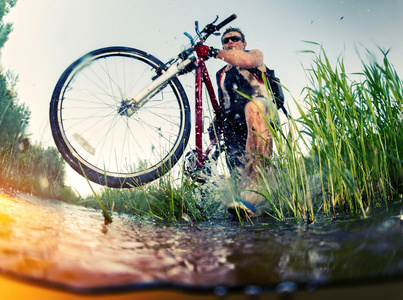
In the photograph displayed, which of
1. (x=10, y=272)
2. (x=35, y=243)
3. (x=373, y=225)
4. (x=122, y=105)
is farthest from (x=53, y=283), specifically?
(x=122, y=105)

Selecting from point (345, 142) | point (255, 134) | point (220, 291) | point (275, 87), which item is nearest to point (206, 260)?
point (220, 291)

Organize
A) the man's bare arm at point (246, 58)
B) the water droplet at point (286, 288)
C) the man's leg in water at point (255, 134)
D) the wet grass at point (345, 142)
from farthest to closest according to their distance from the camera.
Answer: the man's bare arm at point (246, 58)
the man's leg in water at point (255, 134)
the wet grass at point (345, 142)
the water droplet at point (286, 288)

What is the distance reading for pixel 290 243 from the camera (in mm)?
842

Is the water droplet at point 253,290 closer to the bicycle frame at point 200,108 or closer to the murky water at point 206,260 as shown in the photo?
the murky water at point 206,260

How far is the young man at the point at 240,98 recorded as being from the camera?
2.23 m

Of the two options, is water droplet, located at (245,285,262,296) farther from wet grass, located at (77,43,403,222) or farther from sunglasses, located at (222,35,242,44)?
sunglasses, located at (222,35,242,44)

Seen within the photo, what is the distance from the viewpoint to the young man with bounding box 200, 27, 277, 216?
223 cm

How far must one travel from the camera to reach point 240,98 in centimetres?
253

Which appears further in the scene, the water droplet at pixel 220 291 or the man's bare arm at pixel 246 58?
the man's bare arm at pixel 246 58

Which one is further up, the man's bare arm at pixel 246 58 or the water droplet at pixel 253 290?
the man's bare arm at pixel 246 58

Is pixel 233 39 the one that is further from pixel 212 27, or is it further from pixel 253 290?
pixel 253 290

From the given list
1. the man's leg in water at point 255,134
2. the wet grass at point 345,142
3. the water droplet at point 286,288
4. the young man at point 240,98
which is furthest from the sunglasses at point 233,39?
the water droplet at point 286,288

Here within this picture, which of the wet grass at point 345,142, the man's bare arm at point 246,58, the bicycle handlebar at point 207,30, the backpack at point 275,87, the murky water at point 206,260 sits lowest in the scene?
the murky water at point 206,260

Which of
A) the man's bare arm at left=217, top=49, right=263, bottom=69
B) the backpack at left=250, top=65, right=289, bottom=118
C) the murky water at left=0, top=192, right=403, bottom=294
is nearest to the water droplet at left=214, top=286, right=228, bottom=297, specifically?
the murky water at left=0, top=192, right=403, bottom=294
